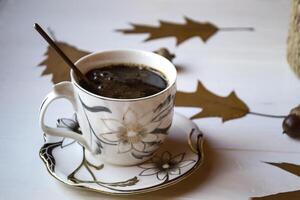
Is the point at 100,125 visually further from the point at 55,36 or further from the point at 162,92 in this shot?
the point at 55,36

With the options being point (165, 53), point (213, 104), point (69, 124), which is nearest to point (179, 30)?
point (165, 53)

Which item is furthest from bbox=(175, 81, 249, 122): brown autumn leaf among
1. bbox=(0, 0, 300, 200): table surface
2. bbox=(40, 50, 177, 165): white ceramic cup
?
bbox=(40, 50, 177, 165): white ceramic cup

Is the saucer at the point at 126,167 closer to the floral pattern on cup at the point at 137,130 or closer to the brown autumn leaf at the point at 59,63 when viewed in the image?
the floral pattern on cup at the point at 137,130

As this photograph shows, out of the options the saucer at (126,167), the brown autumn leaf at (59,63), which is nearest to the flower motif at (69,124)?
the saucer at (126,167)

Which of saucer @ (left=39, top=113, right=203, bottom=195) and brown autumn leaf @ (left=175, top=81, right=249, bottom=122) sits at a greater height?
saucer @ (left=39, top=113, right=203, bottom=195)

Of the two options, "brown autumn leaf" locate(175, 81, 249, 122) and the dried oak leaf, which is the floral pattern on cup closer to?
"brown autumn leaf" locate(175, 81, 249, 122)

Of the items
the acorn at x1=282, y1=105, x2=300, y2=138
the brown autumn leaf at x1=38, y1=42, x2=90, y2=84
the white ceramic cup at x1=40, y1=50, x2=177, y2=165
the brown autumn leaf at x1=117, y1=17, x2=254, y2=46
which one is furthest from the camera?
the brown autumn leaf at x1=117, y1=17, x2=254, y2=46

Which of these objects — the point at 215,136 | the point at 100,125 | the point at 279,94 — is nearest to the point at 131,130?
the point at 100,125

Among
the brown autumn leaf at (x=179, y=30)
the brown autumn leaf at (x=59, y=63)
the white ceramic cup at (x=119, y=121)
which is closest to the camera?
the white ceramic cup at (x=119, y=121)
